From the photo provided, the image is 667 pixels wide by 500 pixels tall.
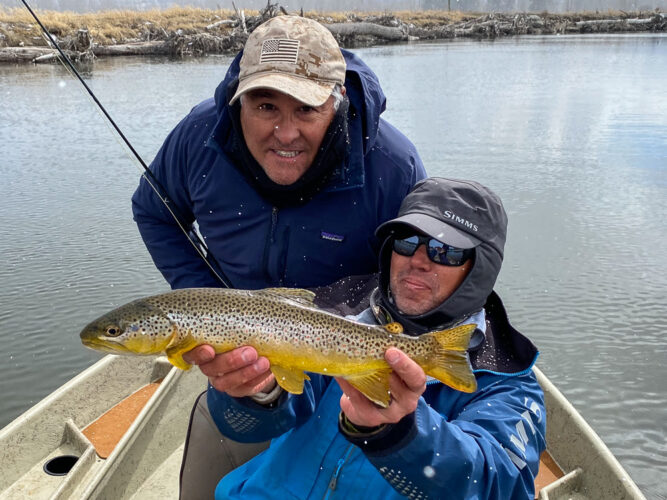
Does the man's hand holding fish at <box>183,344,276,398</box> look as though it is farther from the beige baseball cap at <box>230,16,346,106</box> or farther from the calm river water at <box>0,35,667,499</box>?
the calm river water at <box>0,35,667,499</box>

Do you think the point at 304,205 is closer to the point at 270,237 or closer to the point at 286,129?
the point at 270,237

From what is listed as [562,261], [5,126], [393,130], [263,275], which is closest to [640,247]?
[562,261]

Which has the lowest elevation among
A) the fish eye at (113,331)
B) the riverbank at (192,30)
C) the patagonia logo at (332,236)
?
the patagonia logo at (332,236)

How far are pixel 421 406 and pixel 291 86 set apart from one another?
6.18 ft

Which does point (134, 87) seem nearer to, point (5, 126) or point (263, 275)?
point (5, 126)

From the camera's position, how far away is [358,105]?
369 centimetres

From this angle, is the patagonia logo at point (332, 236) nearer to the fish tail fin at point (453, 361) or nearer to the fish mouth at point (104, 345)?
the fish tail fin at point (453, 361)

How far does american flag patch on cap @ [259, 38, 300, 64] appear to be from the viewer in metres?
3.24

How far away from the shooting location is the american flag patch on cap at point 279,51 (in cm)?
324

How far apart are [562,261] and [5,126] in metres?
15.6

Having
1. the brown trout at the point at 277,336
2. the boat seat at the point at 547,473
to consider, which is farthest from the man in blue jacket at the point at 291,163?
the boat seat at the point at 547,473

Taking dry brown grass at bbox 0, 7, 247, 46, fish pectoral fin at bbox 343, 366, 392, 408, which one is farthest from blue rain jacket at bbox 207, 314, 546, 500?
dry brown grass at bbox 0, 7, 247, 46

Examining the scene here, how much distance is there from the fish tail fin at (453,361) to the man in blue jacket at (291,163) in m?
1.51

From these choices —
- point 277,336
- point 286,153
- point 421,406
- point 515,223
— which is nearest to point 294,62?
point 286,153
